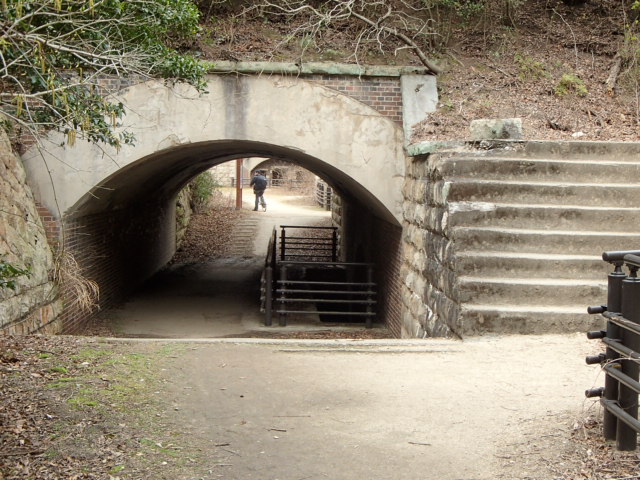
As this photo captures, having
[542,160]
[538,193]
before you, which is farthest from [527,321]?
[542,160]

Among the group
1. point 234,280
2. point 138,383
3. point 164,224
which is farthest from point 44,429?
point 164,224

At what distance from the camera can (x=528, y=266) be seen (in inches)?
250

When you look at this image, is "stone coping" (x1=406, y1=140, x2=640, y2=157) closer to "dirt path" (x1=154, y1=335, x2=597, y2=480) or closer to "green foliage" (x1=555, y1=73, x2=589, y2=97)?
"dirt path" (x1=154, y1=335, x2=597, y2=480)

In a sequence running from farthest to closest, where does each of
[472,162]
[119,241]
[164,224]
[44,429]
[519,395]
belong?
[164,224], [119,241], [472,162], [519,395], [44,429]

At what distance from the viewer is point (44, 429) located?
370 cm

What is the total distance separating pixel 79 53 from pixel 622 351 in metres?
4.18

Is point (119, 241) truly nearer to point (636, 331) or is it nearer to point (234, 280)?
point (234, 280)

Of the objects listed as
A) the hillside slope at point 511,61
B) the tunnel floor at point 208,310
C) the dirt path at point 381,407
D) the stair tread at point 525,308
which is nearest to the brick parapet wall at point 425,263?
the stair tread at point 525,308

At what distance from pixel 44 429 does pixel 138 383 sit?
937 millimetres

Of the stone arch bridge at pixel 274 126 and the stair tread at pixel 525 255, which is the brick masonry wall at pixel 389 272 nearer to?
the stone arch bridge at pixel 274 126

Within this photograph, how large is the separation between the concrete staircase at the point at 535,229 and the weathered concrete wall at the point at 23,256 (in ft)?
14.7

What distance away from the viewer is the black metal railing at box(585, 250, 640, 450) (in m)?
3.13

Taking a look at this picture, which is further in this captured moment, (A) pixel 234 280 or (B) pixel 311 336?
(A) pixel 234 280

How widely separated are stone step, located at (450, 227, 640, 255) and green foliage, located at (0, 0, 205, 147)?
10.7 ft
